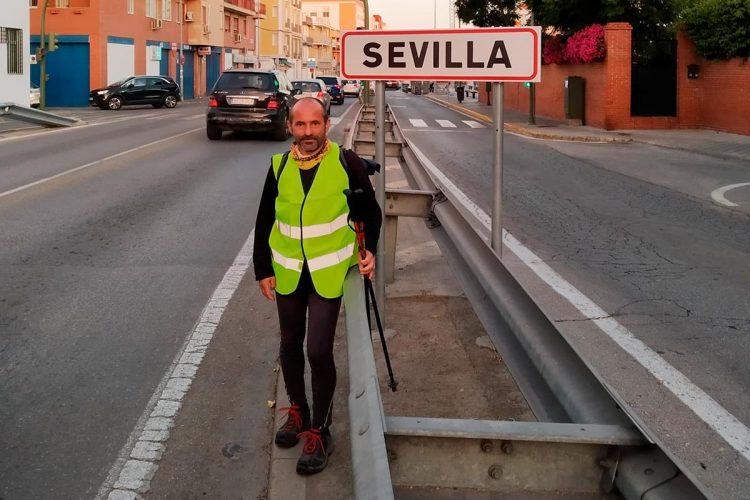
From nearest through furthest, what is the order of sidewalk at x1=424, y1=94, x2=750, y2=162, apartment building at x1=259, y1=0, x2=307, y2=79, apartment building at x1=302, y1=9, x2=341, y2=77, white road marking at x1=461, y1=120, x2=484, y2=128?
sidewalk at x1=424, y1=94, x2=750, y2=162 < white road marking at x1=461, y1=120, x2=484, y2=128 < apartment building at x1=259, y1=0, x2=307, y2=79 < apartment building at x1=302, y1=9, x2=341, y2=77

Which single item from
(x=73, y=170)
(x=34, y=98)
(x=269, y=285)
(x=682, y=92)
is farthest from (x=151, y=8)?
(x=269, y=285)

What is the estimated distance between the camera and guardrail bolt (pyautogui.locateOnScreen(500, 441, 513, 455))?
7.93 feet

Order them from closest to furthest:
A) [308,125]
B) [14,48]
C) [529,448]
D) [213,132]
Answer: [529,448] < [308,125] < [213,132] < [14,48]

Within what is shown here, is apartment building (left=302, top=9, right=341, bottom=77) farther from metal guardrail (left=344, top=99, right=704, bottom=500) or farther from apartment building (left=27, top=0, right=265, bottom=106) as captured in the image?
metal guardrail (left=344, top=99, right=704, bottom=500)

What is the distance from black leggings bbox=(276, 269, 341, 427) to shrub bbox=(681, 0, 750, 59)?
22.8m

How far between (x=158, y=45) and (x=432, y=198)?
166ft

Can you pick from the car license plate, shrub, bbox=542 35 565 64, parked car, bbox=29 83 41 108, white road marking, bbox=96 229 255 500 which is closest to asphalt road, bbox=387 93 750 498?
white road marking, bbox=96 229 255 500

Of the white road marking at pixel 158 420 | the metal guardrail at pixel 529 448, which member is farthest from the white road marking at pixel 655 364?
the white road marking at pixel 158 420

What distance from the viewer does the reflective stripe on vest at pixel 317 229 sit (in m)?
3.62

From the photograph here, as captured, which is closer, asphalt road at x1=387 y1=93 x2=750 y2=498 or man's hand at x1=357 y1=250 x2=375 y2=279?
man's hand at x1=357 y1=250 x2=375 y2=279

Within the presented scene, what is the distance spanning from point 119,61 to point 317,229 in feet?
153

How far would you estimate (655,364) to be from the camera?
5.12 m

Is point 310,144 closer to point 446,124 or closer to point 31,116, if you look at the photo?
point 31,116

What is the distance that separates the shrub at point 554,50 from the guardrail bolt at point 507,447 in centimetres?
3013
